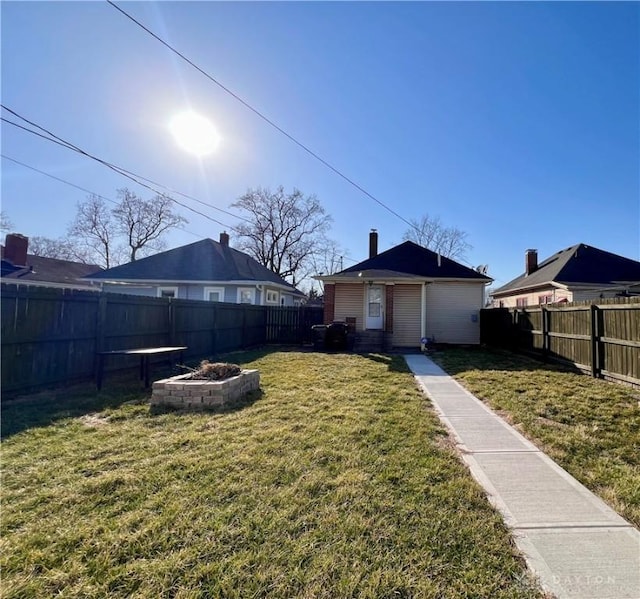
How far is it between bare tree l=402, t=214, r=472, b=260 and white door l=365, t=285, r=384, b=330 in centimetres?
2091

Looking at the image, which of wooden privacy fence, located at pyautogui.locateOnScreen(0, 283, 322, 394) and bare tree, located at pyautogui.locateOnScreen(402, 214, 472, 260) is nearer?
wooden privacy fence, located at pyautogui.locateOnScreen(0, 283, 322, 394)

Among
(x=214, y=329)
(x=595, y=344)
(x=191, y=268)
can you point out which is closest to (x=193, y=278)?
(x=191, y=268)

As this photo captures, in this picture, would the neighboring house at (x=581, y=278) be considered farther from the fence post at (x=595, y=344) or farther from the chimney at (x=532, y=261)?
the fence post at (x=595, y=344)

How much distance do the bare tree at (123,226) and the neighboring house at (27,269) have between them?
11.1 meters

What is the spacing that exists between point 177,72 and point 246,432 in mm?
8476

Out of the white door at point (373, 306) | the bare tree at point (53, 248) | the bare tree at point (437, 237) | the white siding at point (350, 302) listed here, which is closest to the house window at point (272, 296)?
the white siding at point (350, 302)

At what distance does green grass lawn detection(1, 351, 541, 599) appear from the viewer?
5.82 feet

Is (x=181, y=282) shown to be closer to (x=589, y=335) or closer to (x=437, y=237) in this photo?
(x=589, y=335)

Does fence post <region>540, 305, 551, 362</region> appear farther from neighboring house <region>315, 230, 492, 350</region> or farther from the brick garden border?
the brick garden border

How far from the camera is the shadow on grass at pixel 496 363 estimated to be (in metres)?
8.44

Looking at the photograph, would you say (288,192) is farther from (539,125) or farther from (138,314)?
(138,314)

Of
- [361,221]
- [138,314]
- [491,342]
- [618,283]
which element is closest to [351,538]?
[138,314]

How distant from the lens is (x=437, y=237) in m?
34.3

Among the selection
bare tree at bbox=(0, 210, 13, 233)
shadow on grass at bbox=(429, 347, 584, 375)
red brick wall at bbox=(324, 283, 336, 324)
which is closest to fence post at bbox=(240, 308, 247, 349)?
red brick wall at bbox=(324, 283, 336, 324)
